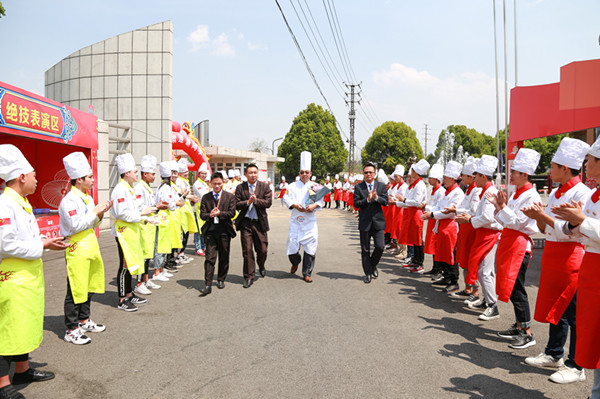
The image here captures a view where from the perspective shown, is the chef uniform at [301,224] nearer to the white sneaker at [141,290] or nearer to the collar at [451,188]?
the collar at [451,188]

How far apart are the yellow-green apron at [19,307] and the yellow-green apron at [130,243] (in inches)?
76.9

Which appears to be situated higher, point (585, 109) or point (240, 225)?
point (585, 109)

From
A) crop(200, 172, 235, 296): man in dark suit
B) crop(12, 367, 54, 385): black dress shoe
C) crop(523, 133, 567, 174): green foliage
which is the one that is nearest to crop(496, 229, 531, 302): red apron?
crop(200, 172, 235, 296): man in dark suit

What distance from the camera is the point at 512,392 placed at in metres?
3.40

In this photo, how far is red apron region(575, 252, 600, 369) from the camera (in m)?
2.81

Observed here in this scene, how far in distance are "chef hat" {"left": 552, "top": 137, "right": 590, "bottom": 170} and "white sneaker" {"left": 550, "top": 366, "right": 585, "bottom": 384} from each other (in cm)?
189

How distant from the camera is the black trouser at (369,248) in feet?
24.1

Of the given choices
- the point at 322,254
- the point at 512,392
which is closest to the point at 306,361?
the point at 512,392

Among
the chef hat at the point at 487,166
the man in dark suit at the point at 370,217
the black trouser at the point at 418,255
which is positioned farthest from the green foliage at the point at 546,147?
the chef hat at the point at 487,166

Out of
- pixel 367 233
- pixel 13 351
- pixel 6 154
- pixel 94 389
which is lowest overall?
pixel 94 389

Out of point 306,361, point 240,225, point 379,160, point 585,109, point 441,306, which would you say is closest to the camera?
point 306,361

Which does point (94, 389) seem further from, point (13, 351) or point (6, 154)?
point (6, 154)

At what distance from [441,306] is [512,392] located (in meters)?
2.55

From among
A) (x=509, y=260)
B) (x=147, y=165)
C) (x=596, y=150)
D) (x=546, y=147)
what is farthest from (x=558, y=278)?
(x=546, y=147)
